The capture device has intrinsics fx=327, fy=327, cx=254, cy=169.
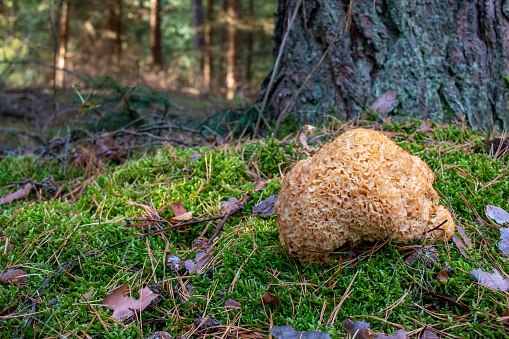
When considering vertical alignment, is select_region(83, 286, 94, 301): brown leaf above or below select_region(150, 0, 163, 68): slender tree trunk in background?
below

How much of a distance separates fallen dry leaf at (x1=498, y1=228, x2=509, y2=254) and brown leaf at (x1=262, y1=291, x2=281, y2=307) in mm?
1501

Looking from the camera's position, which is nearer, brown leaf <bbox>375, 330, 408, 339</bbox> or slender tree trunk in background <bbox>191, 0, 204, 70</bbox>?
brown leaf <bbox>375, 330, 408, 339</bbox>

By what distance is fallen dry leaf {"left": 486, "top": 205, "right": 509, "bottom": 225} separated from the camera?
229 centimetres

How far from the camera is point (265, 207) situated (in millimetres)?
2691

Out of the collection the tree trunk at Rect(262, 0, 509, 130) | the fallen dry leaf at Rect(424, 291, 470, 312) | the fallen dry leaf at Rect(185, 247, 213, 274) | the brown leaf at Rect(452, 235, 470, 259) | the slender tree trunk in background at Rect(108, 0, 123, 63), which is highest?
the slender tree trunk in background at Rect(108, 0, 123, 63)

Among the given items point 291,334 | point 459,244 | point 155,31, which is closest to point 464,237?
point 459,244

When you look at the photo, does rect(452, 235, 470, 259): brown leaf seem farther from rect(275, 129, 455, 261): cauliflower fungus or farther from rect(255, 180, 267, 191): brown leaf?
rect(255, 180, 267, 191): brown leaf

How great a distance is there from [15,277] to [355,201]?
2331mm

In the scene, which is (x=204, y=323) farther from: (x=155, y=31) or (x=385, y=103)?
(x=155, y=31)

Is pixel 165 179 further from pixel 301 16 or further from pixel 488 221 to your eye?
pixel 488 221

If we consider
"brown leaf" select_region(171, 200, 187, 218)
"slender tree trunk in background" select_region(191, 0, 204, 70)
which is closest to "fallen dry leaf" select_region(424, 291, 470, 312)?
"brown leaf" select_region(171, 200, 187, 218)

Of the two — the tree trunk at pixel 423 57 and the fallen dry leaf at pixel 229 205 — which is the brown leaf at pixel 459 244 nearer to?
the fallen dry leaf at pixel 229 205

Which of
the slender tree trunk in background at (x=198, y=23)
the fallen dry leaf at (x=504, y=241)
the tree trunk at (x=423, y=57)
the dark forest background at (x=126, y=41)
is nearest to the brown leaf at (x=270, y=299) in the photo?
the fallen dry leaf at (x=504, y=241)

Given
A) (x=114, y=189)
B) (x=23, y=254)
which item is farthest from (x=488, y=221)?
(x=23, y=254)
